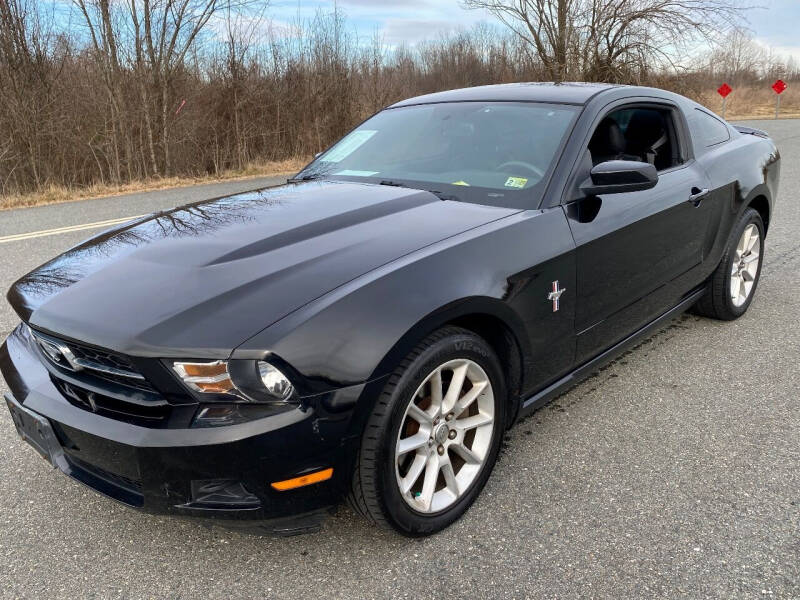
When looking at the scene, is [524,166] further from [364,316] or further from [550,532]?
[550,532]

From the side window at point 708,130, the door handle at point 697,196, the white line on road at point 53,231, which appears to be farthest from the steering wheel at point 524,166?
the white line on road at point 53,231

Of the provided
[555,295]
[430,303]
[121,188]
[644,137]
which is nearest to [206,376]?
[430,303]

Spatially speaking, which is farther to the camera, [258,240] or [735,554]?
[258,240]

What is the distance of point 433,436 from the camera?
7.33 feet

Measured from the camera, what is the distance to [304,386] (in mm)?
1841

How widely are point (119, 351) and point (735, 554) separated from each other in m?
2.04

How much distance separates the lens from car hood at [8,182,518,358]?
1892 mm

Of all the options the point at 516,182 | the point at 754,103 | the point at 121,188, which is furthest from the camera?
the point at 754,103

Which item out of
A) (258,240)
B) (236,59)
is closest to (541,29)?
(236,59)

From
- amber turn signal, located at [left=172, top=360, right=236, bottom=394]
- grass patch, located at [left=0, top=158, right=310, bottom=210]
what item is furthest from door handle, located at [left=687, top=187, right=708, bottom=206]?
grass patch, located at [left=0, top=158, right=310, bottom=210]

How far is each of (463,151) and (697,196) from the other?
1.38 m

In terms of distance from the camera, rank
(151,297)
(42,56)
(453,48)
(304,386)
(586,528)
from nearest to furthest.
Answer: (304,386), (151,297), (586,528), (42,56), (453,48)

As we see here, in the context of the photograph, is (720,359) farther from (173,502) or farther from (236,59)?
(236,59)

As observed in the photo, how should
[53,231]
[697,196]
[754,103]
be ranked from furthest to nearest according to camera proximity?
[754,103]
[53,231]
[697,196]
